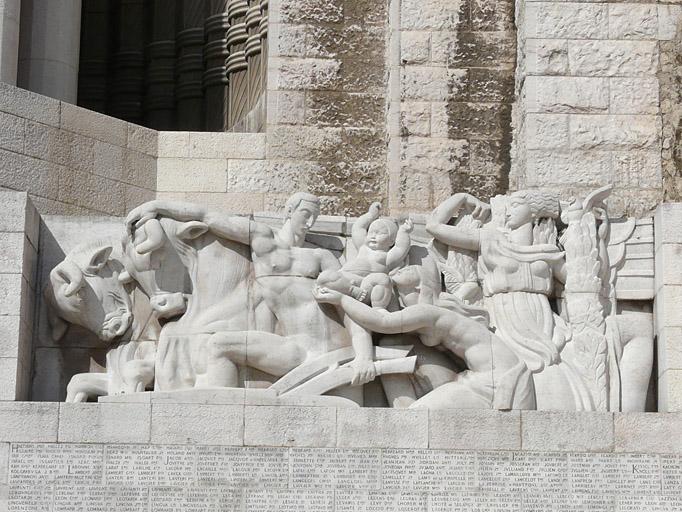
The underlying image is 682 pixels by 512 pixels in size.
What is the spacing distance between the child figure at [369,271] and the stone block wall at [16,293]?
2522 millimetres

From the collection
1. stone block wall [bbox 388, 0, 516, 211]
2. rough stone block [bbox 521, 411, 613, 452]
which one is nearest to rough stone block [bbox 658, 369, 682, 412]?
rough stone block [bbox 521, 411, 613, 452]

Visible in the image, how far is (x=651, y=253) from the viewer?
1689cm

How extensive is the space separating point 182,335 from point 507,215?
3116 mm

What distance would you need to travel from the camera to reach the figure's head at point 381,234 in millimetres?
16513

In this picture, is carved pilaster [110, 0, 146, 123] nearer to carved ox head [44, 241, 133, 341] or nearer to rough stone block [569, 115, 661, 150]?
rough stone block [569, 115, 661, 150]

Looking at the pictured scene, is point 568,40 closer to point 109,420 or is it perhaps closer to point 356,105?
point 356,105

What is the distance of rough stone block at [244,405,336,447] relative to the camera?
618 inches

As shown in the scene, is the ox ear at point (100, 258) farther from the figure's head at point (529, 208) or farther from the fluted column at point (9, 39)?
the figure's head at point (529, 208)

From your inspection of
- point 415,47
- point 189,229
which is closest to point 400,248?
point 189,229

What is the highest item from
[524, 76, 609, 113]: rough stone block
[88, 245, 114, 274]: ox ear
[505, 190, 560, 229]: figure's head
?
[524, 76, 609, 113]: rough stone block

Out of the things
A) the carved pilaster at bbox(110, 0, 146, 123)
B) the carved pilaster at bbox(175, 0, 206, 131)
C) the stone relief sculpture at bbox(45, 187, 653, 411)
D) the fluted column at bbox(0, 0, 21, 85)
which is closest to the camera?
the stone relief sculpture at bbox(45, 187, 653, 411)

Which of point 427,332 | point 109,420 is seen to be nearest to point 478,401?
point 427,332

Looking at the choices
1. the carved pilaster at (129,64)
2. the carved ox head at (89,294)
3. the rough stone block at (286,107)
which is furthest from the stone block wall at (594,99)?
the carved pilaster at (129,64)

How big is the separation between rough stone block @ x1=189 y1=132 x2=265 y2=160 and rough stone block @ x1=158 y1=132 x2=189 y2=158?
2.5 inches
